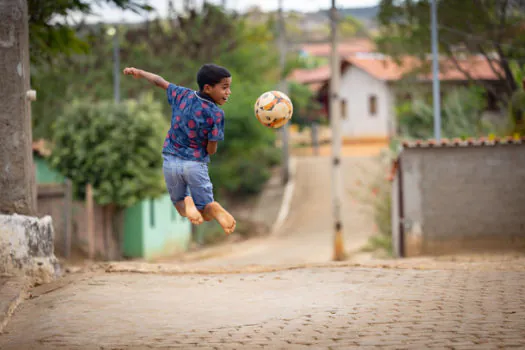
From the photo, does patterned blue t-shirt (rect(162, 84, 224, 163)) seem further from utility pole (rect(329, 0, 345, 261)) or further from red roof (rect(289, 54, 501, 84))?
red roof (rect(289, 54, 501, 84))

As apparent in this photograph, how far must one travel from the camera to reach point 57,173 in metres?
23.3

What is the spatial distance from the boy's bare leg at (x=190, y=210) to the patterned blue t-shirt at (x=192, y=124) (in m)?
0.44

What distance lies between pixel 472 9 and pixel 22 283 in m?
19.5

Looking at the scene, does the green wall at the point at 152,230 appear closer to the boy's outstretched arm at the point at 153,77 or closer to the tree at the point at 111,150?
the tree at the point at 111,150

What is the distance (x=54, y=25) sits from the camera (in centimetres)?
1266

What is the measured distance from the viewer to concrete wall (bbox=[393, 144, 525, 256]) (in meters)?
16.6

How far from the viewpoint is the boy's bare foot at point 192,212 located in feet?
25.8

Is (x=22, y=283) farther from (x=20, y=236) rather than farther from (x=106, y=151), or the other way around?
(x=106, y=151)

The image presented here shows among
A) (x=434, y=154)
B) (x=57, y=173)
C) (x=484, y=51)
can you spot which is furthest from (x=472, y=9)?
(x=57, y=173)

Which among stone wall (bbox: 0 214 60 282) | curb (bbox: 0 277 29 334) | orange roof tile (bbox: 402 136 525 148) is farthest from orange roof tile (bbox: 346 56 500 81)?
curb (bbox: 0 277 29 334)

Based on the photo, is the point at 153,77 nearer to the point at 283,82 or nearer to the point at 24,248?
the point at 24,248

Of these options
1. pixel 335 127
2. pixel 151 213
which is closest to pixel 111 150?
pixel 151 213

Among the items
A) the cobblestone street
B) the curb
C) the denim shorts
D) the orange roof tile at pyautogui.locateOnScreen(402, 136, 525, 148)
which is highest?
the orange roof tile at pyautogui.locateOnScreen(402, 136, 525, 148)

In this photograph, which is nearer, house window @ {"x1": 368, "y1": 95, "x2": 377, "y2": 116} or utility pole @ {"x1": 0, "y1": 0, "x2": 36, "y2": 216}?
utility pole @ {"x1": 0, "y1": 0, "x2": 36, "y2": 216}
